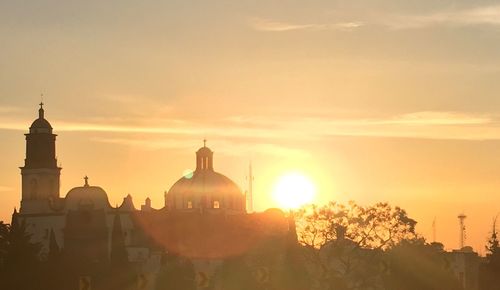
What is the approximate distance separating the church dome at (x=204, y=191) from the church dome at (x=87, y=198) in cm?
1687

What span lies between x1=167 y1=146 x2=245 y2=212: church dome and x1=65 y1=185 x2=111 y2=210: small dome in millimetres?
16866

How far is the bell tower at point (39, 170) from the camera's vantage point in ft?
543

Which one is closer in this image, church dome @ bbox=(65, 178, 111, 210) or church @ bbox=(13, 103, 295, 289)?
church @ bbox=(13, 103, 295, 289)

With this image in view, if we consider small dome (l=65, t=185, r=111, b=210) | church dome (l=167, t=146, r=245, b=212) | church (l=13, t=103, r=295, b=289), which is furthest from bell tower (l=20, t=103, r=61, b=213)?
church dome (l=167, t=146, r=245, b=212)

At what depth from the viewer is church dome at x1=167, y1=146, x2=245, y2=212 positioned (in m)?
177

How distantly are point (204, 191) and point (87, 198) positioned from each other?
21.8 metres

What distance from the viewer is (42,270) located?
326 feet

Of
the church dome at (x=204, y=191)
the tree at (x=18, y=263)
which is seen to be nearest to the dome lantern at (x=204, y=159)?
the church dome at (x=204, y=191)

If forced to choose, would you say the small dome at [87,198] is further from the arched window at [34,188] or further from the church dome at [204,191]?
the church dome at [204,191]

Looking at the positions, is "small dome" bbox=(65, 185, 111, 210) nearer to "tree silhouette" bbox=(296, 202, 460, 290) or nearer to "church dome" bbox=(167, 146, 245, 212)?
"church dome" bbox=(167, 146, 245, 212)

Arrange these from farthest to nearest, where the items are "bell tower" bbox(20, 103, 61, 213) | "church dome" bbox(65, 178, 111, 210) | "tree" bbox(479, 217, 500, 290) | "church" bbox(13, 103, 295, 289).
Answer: "bell tower" bbox(20, 103, 61, 213) < "church dome" bbox(65, 178, 111, 210) < "church" bbox(13, 103, 295, 289) < "tree" bbox(479, 217, 500, 290)

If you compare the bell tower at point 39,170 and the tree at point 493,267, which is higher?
the bell tower at point 39,170

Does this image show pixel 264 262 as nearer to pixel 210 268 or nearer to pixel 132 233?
pixel 210 268

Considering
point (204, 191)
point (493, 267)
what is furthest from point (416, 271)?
point (204, 191)
